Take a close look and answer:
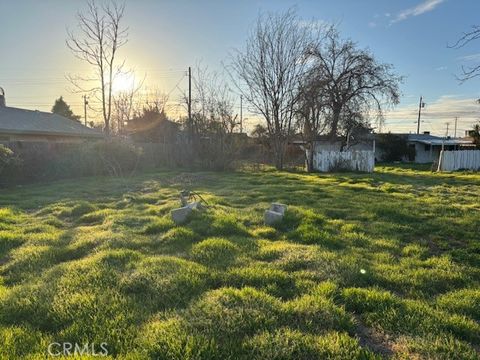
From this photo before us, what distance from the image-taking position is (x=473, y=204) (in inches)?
319

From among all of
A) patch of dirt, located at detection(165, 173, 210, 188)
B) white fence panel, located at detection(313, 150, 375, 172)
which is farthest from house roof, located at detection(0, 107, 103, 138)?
white fence panel, located at detection(313, 150, 375, 172)

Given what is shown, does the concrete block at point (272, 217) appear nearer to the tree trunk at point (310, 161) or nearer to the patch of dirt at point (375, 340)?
the patch of dirt at point (375, 340)

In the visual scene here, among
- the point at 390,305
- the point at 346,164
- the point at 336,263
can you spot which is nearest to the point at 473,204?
the point at 336,263

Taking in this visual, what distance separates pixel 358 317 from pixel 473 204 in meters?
7.07

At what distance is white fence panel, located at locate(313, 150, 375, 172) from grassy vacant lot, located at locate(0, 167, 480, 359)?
43.6 feet

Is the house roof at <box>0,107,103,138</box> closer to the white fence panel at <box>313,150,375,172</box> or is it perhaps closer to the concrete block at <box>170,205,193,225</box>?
the white fence panel at <box>313,150,375,172</box>

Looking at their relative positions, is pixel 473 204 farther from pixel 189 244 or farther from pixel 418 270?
pixel 189 244

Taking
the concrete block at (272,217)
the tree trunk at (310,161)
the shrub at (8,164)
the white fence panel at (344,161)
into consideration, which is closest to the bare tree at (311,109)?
the tree trunk at (310,161)

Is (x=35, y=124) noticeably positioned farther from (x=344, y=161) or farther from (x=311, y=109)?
(x=344, y=161)

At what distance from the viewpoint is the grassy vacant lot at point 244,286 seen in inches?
91.4

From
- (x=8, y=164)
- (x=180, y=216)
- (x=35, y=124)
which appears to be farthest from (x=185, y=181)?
(x=35, y=124)

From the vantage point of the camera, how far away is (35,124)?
19.5 metres

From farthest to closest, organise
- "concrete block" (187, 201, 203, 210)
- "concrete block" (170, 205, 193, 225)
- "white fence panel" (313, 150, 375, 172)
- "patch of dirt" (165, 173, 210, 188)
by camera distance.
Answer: "white fence panel" (313, 150, 375, 172) → "patch of dirt" (165, 173, 210, 188) → "concrete block" (187, 201, 203, 210) → "concrete block" (170, 205, 193, 225)

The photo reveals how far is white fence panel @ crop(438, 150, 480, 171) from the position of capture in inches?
837
